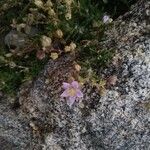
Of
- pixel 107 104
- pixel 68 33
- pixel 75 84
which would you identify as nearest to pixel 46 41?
pixel 68 33

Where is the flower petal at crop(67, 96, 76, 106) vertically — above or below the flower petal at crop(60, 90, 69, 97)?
below

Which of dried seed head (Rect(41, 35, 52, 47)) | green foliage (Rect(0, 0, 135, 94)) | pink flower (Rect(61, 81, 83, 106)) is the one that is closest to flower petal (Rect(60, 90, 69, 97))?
pink flower (Rect(61, 81, 83, 106))

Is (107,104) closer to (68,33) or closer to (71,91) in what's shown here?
(71,91)

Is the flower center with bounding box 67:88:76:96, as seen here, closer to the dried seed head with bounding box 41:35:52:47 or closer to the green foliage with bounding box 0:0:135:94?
the green foliage with bounding box 0:0:135:94

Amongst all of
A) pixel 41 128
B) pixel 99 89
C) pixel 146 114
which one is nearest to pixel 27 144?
pixel 41 128

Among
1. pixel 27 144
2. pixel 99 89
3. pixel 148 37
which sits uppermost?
pixel 148 37

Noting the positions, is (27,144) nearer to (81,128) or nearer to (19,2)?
(81,128)

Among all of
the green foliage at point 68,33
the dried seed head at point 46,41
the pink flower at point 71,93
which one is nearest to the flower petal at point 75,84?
the pink flower at point 71,93
